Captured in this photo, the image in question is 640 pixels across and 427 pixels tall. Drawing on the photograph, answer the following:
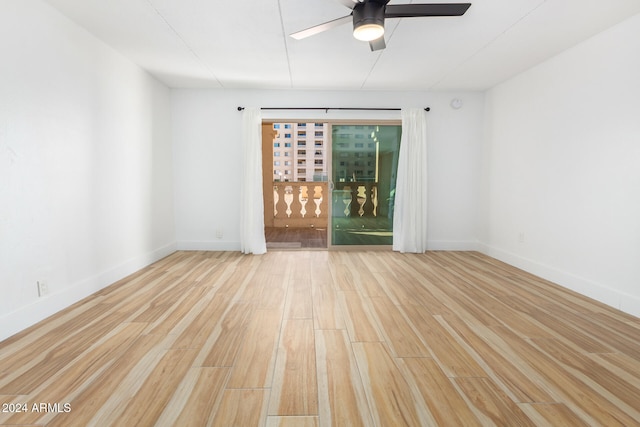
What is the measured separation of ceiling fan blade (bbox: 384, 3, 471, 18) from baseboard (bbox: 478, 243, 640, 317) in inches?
101

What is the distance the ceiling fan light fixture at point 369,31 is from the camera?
6.60 ft

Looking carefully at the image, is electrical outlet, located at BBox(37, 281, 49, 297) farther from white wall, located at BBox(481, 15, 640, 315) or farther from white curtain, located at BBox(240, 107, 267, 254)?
white wall, located at BBox(481, 15, 640, 315)

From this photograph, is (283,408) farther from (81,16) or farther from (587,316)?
(81,16)

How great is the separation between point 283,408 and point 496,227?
395 centimetres

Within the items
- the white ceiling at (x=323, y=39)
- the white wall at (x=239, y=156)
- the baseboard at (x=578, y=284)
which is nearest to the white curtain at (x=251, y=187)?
the white wall at (x=239, y=156)

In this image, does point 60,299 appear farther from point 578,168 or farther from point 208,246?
→ point 578,168

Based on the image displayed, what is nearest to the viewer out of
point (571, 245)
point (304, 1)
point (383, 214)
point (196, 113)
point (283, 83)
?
point (304, 1)

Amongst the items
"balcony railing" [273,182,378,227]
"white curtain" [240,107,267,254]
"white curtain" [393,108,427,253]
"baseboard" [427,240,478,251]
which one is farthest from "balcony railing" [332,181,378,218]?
"balcony railing" [273,182,378,227]

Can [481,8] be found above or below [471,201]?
above

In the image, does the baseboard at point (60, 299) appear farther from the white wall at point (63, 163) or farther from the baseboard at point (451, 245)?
the baseboard at point (451, 245)

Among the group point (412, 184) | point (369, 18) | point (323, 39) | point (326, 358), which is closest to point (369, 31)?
point (369, 18)

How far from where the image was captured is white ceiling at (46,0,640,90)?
2352 millimetres

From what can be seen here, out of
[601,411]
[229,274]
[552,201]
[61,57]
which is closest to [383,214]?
[552,201]

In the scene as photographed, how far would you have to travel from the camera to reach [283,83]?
417cm
